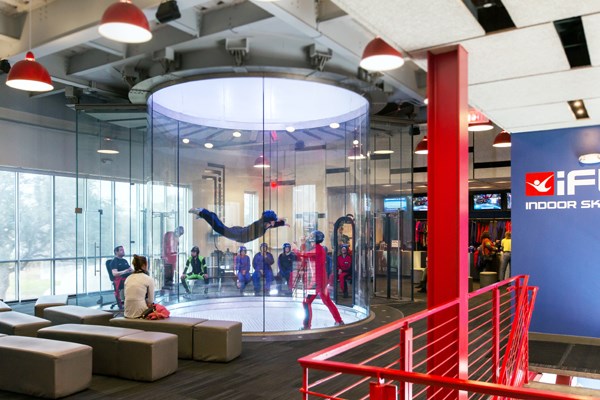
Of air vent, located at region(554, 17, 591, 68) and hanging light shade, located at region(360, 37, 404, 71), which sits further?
hanging light shade, located at region(360, 37, 404, 71)

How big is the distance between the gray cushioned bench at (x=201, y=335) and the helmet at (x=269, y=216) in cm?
268

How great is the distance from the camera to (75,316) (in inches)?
273

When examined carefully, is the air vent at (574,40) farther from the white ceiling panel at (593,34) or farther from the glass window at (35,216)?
the glass window at (35,216)

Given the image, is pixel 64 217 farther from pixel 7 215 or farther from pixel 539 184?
pixel 539 184

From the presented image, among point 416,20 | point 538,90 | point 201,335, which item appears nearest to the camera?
point 416,20

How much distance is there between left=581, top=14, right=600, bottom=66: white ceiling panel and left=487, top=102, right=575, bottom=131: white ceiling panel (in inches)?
66.7

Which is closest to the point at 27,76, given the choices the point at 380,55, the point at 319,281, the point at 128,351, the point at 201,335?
the point at 128,351

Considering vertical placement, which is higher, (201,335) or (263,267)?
(263,267)

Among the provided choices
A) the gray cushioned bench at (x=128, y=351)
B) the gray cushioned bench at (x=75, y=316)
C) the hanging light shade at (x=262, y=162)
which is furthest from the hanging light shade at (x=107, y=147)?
the gray cushioned bench at (x=128, y=351)

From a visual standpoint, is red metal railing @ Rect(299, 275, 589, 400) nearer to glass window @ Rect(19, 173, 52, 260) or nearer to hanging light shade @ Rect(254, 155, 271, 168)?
hanging light shade @ Rect(254, 155, 271, 168)

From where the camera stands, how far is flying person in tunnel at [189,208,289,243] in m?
8.91

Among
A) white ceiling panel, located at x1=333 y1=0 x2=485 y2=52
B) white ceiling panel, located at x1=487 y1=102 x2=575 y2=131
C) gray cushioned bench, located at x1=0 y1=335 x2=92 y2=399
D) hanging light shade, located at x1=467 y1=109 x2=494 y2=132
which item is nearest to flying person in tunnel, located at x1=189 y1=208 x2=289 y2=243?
hanging light shade, located at x1=467 y1=109 x2=494 y2=132

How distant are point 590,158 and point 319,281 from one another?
14.8 feet

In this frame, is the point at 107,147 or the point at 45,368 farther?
the point at 107,147
